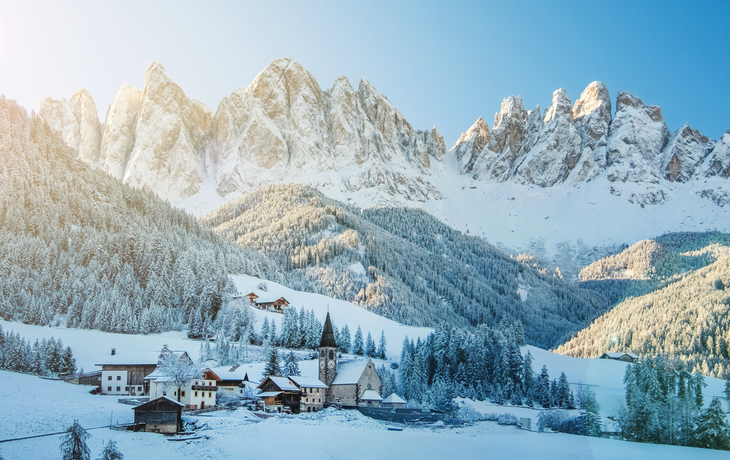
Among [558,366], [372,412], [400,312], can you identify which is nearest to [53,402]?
[372,412]

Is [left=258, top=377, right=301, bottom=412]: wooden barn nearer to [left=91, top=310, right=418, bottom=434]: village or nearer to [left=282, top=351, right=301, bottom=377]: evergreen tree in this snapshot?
[left=91, top=310, right=418, bottom=434]: village

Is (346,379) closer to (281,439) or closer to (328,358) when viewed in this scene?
(328,358)

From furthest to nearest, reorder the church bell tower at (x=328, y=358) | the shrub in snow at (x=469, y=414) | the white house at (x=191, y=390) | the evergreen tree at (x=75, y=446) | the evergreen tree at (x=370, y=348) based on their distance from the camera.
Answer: the evergreen tree at (x=370, y=348)
the church bell tower at (x=328, y=358)
the shrub in snow at (x=469, y=414)
the white house at (x=191, y=390)
the evergreen tree at (x=75, y=446)

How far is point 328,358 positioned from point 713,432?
40265 mm

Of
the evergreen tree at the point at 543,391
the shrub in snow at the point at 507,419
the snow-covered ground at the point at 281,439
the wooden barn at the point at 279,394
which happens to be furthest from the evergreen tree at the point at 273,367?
the evergreen tree at the point at 543,391

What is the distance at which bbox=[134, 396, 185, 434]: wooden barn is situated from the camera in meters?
50.4

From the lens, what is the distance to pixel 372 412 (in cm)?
6794

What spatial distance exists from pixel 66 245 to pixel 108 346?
3837 cm

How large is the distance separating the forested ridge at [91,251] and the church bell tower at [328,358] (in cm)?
3532

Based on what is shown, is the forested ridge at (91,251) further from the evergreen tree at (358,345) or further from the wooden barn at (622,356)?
the wooden barn at (622,356)

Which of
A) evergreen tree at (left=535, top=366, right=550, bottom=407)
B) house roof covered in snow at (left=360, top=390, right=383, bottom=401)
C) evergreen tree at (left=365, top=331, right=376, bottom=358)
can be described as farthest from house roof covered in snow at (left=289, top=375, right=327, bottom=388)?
evergreen tree at (left=535, top=366, right=550, bottom=407)

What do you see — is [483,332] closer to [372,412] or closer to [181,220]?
[372,412]

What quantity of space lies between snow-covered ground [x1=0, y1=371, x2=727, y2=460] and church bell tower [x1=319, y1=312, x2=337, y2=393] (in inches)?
532

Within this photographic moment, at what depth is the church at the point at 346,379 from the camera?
7306cm
